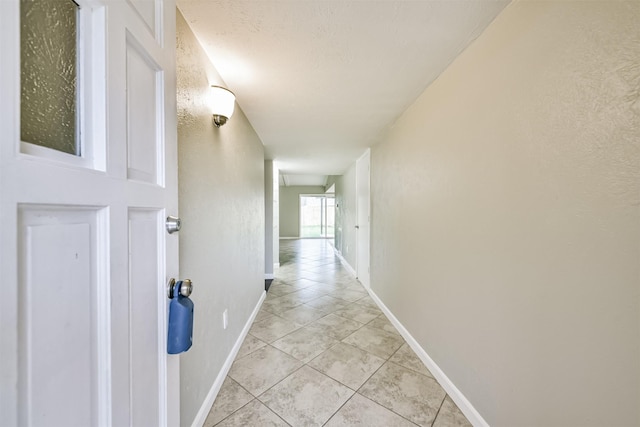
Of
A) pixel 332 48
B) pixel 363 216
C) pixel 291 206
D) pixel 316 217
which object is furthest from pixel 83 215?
pixel 316 217

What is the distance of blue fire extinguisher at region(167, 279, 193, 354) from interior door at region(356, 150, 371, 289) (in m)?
3.09

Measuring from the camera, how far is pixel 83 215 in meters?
0.48

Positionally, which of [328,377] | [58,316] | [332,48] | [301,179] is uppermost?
[301,179]

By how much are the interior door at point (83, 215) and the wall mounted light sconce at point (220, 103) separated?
0.79 metres

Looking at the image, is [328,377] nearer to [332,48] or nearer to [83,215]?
[83,215]

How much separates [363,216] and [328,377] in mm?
2634

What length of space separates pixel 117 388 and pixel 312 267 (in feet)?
16.2

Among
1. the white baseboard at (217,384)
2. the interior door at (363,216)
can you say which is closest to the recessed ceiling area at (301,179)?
the interior door at (363,216)

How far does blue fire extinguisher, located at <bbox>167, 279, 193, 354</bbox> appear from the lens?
29.1 inches

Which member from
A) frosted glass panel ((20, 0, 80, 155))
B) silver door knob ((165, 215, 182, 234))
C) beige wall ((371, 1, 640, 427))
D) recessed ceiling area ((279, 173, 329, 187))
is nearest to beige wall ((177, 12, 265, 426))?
silver door knob ((165, 215, 182, 234))

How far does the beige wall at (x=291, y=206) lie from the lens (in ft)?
33.8

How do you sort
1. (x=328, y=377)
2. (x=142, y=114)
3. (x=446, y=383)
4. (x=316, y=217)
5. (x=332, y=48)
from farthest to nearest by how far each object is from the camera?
(x=316, y=217), (x=328, y=377), (x=446, y=383), (x=332, y=48), (x=142, y=114)

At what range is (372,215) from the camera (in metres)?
3.49

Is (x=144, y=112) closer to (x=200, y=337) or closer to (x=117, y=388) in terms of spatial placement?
(x=117, y=388)
